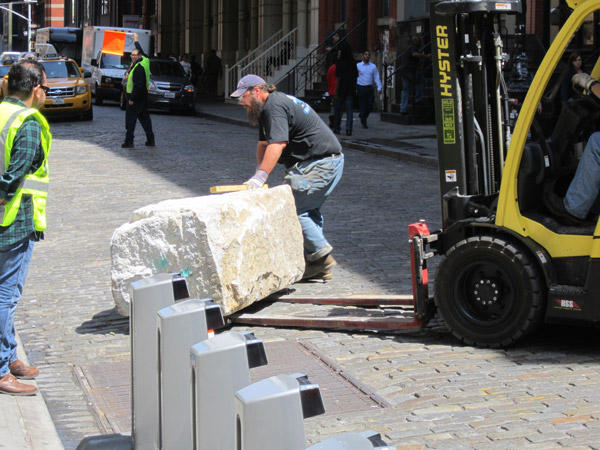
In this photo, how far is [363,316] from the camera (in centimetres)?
724

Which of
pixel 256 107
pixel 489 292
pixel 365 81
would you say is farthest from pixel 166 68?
pixel 489 292

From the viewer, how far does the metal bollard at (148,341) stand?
4340 millimetres

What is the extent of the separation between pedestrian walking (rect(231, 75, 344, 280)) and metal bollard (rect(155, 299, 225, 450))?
12.6ft

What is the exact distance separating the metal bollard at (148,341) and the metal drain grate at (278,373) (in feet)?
2.83

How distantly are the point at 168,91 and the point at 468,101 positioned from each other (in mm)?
26220

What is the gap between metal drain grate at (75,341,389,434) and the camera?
214 inches

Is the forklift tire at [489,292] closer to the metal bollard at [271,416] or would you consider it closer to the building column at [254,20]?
the metal bollard at [271,416]

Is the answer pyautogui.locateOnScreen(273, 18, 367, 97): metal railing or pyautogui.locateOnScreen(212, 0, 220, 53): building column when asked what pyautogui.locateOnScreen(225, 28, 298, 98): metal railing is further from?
pyautogui.locateOnScreen(212, 0, 220, 53): building column

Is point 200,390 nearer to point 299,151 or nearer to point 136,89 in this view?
point 299,151

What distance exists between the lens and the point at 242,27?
148 feet

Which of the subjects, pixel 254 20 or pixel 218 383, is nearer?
pixel 218 383

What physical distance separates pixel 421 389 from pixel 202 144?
16541mm

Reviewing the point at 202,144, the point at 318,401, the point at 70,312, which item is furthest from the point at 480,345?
the point at 202,144

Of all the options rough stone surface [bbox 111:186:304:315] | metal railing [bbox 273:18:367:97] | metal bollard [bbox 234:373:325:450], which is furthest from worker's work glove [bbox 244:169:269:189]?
metal railing [bbox 273:18:367:97]
